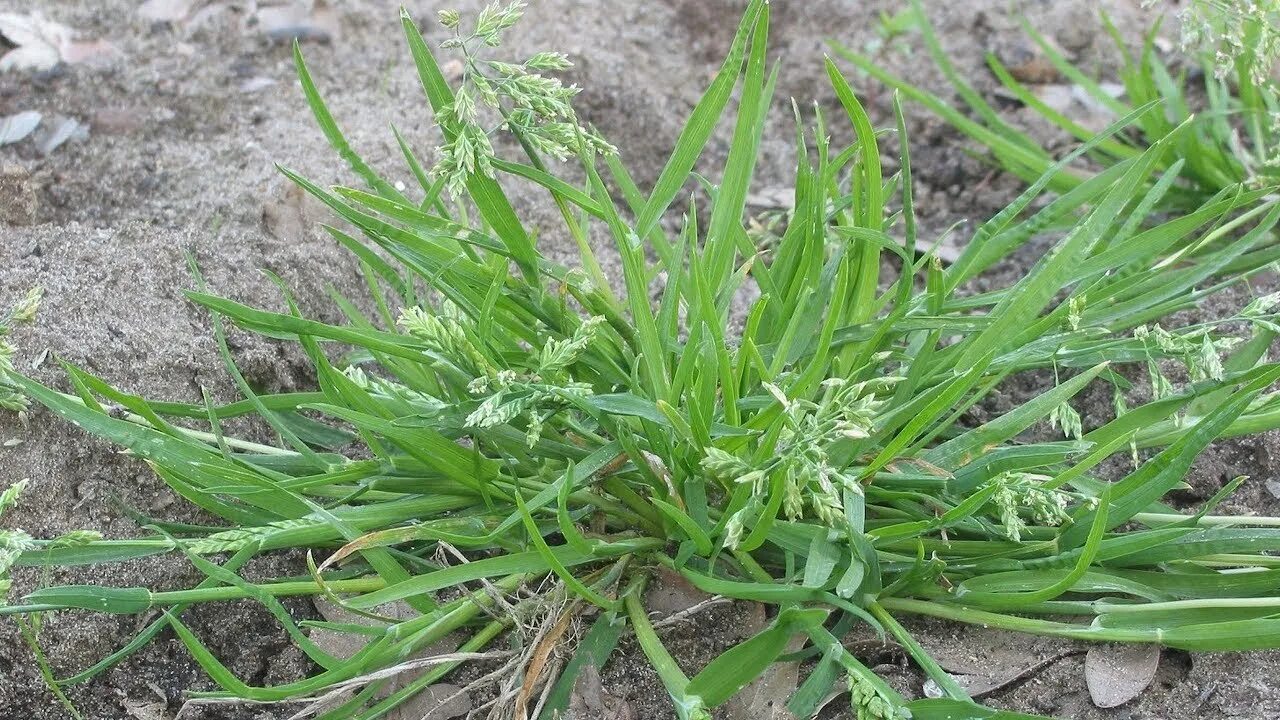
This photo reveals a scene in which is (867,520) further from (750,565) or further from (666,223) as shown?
(666,223)

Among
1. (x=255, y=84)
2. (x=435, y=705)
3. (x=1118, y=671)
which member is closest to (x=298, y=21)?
(x=255, y=84)

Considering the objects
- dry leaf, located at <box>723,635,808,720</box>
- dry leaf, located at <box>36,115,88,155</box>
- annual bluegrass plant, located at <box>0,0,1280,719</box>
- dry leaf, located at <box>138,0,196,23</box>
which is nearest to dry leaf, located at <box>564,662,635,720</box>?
annual bluegrass plant, located at <box>0,0,1280,719</box>

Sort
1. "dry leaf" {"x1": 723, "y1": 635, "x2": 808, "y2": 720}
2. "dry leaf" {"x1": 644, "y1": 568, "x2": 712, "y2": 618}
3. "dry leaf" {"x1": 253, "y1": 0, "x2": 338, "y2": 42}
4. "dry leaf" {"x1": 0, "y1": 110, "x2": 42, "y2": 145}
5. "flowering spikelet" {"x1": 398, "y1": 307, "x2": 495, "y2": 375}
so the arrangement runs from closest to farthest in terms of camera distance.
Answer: "flowering spikelet" {"x1": 398, "y1": 307, "x2": 495, "y2": 375}
"dry leaf" {"x1": 723, "y1": 635, "x2": 808, "y2": 720}
"dry leaf" {"x1": 644, "y1": 568, "x2": 712, "y2": 618}
"dry leaf" {"x1": 0, "y1": 110, "x2": 42, "y2": 145}
"dry leaf" {"x1": 253, "y1": 0, "x2": 338, "y2": 42}

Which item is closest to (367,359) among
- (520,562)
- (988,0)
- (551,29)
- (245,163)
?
(520,562)

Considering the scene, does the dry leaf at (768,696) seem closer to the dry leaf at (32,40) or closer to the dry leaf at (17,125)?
the dry leaf at (17,125)

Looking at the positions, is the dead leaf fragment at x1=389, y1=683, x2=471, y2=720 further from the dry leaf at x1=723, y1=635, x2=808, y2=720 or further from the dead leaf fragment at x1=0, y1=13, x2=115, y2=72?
the dead leaf fragment at x1=0, y1=13, x2=115, y2=72

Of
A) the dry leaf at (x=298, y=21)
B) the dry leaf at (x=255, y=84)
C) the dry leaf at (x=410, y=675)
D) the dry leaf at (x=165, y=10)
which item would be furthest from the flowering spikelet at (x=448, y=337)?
the dry leaf at (x=165, y=10)
